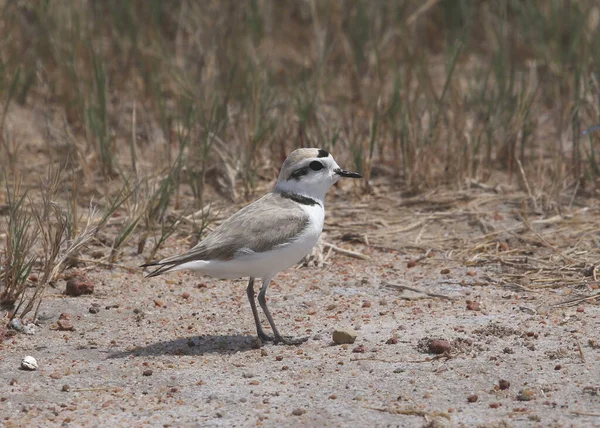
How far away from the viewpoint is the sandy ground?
3.79m

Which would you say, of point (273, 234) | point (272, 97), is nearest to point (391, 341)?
point (273, 234)

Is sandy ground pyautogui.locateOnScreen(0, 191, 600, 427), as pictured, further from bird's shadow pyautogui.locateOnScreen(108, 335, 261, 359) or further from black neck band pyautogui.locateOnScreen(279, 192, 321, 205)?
black neck band pyautogui.locateOnScreen(279, 192, 321, 205)

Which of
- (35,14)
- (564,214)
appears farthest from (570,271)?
(35,14)

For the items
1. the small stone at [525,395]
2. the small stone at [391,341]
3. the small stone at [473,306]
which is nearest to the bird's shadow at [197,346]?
the small stone at [391,341]

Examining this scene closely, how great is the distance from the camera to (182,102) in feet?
22.9

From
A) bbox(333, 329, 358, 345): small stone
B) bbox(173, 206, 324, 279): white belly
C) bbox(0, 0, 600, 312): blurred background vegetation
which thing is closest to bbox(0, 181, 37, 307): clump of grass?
bbox(0, 0, 600, 312): blurred background vegetation

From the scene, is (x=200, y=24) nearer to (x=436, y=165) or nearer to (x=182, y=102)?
(x=182, y=102)

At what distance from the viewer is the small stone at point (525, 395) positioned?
3.82m

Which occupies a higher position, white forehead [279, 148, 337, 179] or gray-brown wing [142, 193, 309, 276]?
white forehead [279, 148, 337, 179]

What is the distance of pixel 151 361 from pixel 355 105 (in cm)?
429

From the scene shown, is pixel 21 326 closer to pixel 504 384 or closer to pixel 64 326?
pixel 64 326

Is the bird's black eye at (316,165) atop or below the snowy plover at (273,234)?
atop

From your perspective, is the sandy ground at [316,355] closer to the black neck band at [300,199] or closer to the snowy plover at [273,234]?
the snowy plover at [273,234]

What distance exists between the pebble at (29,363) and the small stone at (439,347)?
1.68 meters
